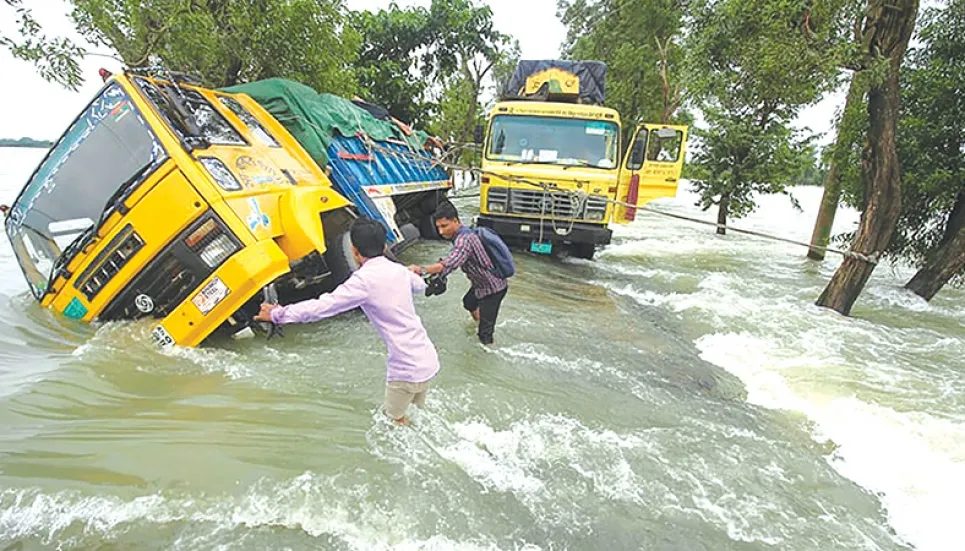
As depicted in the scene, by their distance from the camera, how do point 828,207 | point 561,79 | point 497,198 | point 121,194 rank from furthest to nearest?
point 828,207, point 561,79, point 497,198, point 121,194

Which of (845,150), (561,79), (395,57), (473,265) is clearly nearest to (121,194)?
(473,265)

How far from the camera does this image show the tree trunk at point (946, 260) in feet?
26.7

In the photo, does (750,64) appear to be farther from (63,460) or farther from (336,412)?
(63,460)

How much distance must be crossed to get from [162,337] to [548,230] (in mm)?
6137

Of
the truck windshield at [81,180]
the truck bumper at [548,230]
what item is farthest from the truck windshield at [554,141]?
the truck windshield at [81,180]

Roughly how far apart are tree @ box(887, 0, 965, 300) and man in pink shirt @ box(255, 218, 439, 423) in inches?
339

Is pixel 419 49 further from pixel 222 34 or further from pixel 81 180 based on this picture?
pixel 81 180

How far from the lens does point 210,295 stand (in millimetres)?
3990

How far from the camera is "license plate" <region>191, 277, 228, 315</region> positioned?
397 centimetres

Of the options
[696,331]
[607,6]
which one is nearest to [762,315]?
[696,331]

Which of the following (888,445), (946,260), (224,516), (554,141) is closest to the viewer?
(224,516)

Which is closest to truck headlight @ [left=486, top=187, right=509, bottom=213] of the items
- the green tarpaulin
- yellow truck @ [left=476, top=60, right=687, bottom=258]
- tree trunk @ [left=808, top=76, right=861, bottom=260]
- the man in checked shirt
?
yellow truck @ [left=476, top=60, right=687, bottom=258]

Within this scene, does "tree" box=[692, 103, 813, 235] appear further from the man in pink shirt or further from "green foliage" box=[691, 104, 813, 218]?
the man in pink shirt

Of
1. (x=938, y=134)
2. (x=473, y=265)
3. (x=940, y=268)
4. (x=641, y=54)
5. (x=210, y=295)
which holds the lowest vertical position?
(x=940, y=268)
